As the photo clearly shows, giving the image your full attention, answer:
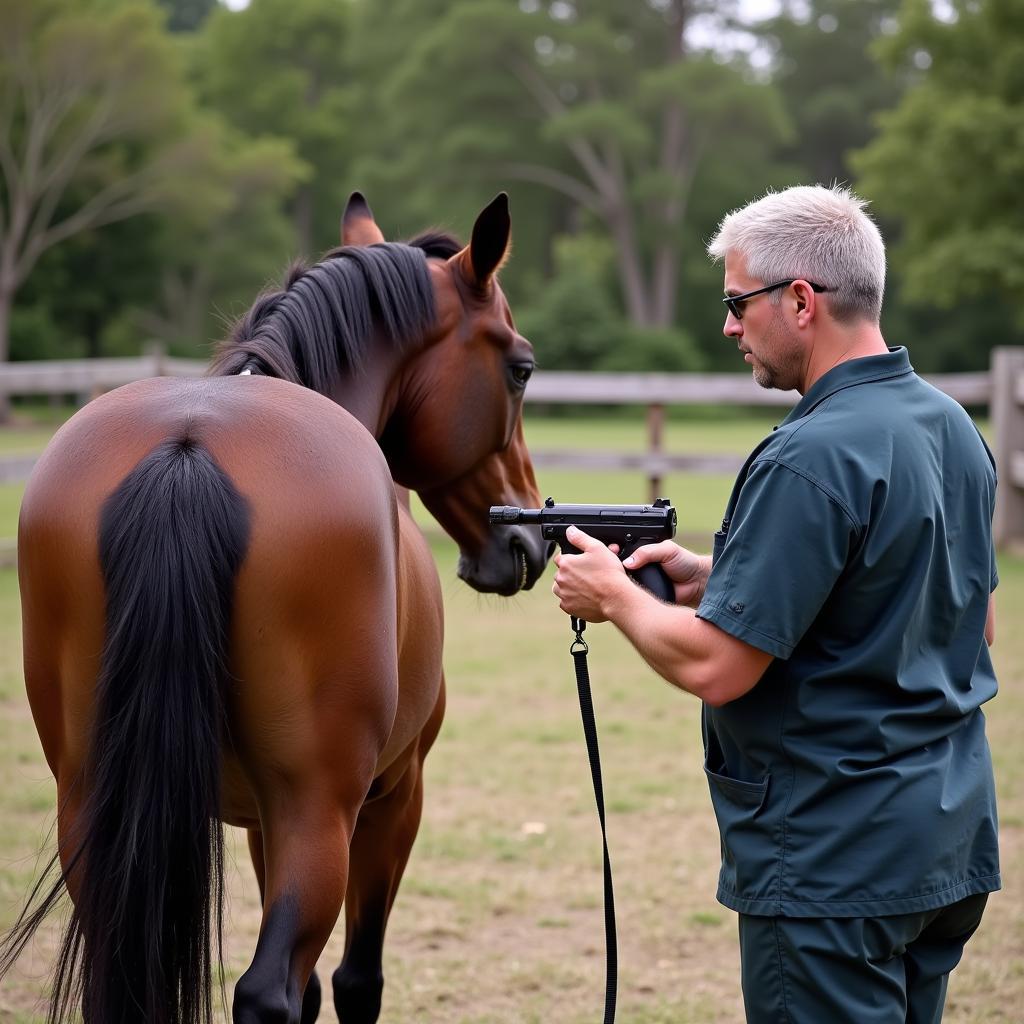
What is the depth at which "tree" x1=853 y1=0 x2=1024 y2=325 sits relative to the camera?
29359mm

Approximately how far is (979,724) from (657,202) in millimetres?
40989

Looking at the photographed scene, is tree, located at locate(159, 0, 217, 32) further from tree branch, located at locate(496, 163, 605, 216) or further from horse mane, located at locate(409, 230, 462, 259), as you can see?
horse mane, located at locate(409, 230, 462, 259)

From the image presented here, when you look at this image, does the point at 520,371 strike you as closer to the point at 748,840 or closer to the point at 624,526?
the point at 624,526

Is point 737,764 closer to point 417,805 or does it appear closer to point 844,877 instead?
point 844,877

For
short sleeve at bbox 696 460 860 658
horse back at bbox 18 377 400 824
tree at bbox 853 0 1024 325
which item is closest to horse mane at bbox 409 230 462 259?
horse back at bbox 18 377 400 824

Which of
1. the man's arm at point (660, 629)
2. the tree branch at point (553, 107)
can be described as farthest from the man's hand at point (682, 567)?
the tree branch at point (553, 107)

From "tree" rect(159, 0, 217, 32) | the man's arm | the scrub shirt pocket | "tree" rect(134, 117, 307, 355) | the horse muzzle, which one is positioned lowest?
the scrub shirt pocket

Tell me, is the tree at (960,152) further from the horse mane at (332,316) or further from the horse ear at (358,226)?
the horse mane at (332,316)

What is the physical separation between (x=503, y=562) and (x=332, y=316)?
2.90ft

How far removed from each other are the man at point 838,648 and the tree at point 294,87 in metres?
44.2

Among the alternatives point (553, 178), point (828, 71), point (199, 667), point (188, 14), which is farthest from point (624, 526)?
point (188, 14)

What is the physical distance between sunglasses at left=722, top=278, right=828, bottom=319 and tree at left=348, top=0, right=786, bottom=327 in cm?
3794

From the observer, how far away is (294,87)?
46156 mm

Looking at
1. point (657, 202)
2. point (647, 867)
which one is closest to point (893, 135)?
point (657, 202)
